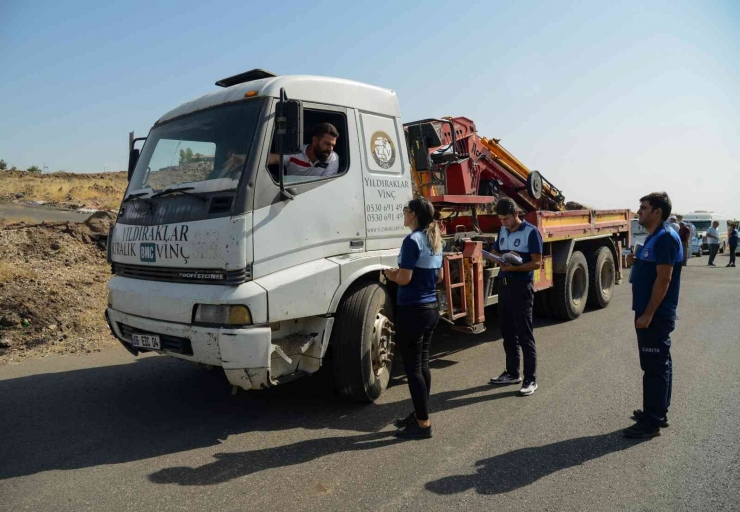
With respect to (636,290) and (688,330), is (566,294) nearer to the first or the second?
(688,330)

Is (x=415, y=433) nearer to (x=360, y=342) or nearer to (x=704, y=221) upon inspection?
(x=360, y=342)

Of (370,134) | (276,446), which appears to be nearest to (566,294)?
(370,134)

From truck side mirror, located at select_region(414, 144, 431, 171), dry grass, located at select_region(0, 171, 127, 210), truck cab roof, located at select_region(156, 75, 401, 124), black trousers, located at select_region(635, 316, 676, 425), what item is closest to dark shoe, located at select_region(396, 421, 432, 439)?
black trousers, located at select_region(635, 316, 676, 425)

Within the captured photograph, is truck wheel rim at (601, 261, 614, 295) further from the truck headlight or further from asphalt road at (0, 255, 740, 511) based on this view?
the truck headlight

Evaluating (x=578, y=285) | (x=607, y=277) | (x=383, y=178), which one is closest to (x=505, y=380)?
(x=383, y=178)

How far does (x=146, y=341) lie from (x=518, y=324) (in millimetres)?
3342

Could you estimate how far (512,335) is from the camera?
520 cm

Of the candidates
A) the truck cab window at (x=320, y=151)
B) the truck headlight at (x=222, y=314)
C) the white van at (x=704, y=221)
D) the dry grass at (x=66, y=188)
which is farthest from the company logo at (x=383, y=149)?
the white van at (x=704, y=221)

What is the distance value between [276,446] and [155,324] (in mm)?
1341

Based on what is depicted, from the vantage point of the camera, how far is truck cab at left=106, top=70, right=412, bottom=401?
3.73 meters

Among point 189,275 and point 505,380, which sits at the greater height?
point 189,275

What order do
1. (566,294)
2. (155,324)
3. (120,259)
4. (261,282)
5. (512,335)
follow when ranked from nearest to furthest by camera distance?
(261,282) → (155,324) → (120,259) → (512,335) → (566,294)

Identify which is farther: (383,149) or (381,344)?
(383,149)

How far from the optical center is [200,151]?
4.38 meters
